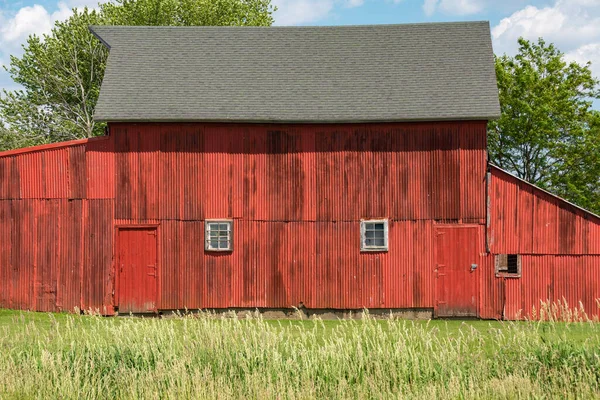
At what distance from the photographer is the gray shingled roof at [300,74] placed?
20.6 meters

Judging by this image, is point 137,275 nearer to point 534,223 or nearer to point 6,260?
point 6,260

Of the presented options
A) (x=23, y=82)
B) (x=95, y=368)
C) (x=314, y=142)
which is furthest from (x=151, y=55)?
(x=23, y=82)

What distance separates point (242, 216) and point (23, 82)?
2725 centimetres

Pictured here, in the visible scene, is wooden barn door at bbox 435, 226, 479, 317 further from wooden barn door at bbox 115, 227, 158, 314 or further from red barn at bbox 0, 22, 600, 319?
wooden barn door at bbox 115, 227, 158, 314

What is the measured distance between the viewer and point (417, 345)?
1166cm

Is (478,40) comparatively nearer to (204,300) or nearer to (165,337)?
(204,300)

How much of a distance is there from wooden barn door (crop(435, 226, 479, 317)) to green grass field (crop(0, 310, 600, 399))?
27.1 feet

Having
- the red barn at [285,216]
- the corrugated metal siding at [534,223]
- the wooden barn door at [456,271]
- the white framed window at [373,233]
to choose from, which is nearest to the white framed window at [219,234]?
the red barn at [285,216]

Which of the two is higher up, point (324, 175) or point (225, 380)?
point (324, 175)

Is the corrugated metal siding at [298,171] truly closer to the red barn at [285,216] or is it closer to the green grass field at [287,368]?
the red barn at [285,216]

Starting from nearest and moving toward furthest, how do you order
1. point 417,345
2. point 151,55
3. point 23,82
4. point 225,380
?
1. point 225,380
2. point 417,345
3. point 151,55
4. point 23,82

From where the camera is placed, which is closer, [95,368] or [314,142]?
[95,368]

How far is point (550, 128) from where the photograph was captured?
123ft

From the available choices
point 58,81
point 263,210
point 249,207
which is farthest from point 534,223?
point 58,81
